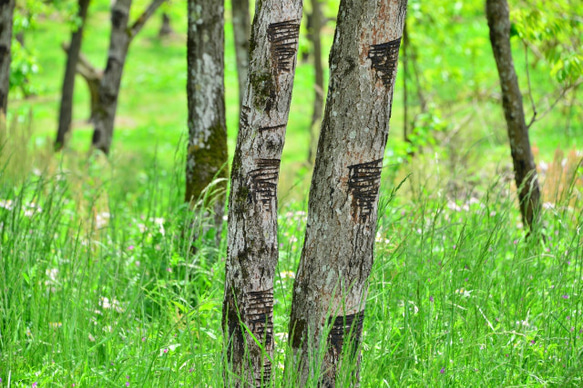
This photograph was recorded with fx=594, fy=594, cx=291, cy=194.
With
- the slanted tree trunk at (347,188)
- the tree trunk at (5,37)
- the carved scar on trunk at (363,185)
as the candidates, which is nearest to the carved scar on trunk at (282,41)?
the slanted tree trunk at (347,188)

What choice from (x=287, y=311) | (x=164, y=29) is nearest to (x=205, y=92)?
(x=287, y=311)

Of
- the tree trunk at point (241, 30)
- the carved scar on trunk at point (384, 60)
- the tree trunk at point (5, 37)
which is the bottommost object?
the carved scar on trunk at point (384, 60)

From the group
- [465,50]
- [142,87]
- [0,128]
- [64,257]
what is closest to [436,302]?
[64,257]

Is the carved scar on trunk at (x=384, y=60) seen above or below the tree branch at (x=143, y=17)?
below

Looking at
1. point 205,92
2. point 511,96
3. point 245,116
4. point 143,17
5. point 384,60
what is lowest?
point 245,116

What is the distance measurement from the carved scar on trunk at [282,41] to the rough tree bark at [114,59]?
6.49m

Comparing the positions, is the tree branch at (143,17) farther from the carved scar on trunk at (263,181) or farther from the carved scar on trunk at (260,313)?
the carved scar on trunk at (260,313)

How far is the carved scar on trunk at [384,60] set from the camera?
6.90ft

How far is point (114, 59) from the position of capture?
836cm

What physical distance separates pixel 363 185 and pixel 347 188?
59 mm

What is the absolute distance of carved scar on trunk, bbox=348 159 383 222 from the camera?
213cm

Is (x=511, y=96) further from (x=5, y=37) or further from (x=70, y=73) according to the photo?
(x=70, y=73)

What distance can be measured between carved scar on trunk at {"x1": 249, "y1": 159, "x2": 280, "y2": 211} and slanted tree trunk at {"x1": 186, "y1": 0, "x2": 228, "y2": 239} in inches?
64.7

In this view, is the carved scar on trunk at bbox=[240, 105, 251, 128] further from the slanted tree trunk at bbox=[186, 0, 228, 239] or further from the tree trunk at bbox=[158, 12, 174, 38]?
the tree trunk at bbox=[158, 12, 174, 38]
